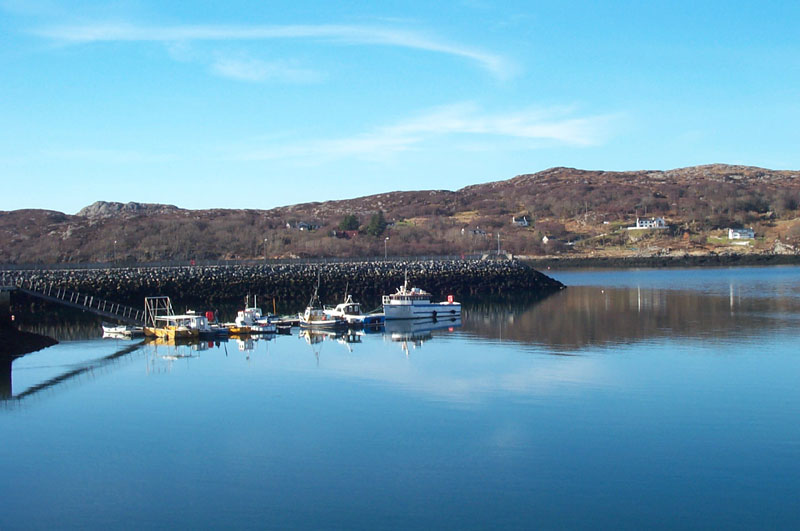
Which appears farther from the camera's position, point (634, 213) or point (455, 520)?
point (634, 213)

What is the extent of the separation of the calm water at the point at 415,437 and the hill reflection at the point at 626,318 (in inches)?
122

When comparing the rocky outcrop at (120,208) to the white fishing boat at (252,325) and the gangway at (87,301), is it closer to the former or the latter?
the gangway at (87,301)

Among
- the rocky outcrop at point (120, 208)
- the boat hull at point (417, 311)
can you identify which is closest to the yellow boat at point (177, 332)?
the boat hull at point (417, 311)

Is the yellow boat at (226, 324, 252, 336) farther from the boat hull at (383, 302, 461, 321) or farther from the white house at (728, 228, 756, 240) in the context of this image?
the white house at (728, 228, 756, 240)

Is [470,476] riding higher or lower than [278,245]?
lower

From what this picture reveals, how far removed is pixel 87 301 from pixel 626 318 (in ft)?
123

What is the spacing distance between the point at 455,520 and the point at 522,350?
21851mm

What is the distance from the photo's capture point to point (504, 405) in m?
24.7

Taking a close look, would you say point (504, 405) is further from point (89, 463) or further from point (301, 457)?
point (89, 463)

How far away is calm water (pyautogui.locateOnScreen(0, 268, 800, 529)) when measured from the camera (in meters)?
16.2

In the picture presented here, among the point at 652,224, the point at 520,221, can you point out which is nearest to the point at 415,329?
the point at 652,224

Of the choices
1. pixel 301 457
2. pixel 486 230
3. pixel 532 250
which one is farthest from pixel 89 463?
pixel 486 230

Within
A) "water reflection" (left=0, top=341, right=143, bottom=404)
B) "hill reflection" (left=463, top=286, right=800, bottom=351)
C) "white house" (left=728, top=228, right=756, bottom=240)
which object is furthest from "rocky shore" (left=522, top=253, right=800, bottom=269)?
"water reflection" (left=0, top=341, right=143, bottom=404)

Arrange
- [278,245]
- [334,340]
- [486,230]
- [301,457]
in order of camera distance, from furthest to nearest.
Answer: [486,230] → [278,245] → [334,340] → [301,457]
